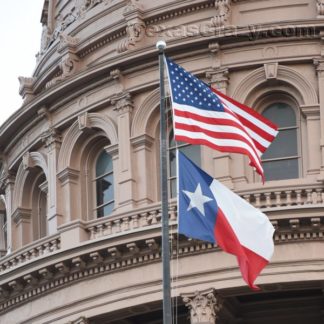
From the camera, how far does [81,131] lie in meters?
50.5

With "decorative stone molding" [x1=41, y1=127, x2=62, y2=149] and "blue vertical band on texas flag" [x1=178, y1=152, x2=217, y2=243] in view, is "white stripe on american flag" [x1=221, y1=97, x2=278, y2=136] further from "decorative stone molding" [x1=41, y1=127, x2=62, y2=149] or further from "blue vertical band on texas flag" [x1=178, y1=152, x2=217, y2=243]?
"decorative stone molding" [x1=41, y1=127, x2=62, y2=149]

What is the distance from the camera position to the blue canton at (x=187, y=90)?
33562 mm

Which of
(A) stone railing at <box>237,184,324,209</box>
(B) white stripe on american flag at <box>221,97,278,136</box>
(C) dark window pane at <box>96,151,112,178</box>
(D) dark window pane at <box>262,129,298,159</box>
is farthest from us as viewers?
(C) dark window pane at <box>96,151,112,178</box>

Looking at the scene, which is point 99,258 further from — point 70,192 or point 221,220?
point 221,220

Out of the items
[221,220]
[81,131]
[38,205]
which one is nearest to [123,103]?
[81,131]

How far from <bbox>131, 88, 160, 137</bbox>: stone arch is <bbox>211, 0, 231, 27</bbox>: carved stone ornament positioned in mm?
2257

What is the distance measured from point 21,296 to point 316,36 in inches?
376

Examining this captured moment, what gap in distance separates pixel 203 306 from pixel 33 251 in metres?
6.48

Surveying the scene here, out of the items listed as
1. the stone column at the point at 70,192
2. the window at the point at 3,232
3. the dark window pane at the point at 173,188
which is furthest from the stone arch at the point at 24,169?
the dark window pane at the point at 173,188

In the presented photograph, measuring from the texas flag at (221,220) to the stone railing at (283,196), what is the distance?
1090cm

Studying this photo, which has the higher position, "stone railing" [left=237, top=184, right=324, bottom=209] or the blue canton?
"stone railing" [left=237, top=184, right=324, bottom=209]

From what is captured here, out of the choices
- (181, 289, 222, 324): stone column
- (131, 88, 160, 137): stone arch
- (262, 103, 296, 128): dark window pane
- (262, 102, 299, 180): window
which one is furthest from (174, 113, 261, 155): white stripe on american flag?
(131, 88, 160, 137): stone arch

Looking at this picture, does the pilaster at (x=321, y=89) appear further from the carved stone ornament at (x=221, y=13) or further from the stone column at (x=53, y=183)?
the stone column at (x=53, y=183)

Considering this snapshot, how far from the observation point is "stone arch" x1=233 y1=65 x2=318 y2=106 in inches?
1866
